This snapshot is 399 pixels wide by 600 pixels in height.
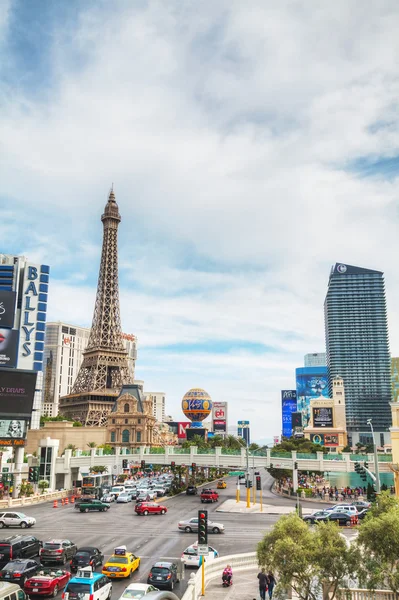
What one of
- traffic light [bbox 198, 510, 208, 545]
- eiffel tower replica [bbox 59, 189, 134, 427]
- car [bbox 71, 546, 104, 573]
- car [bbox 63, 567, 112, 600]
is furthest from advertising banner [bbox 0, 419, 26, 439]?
eiffel tower replica [bbox 59, 189, 134, 427]

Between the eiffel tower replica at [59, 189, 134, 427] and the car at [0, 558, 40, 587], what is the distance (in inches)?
4348

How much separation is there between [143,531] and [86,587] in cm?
2165

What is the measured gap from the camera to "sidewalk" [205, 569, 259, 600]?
2328 centimetres

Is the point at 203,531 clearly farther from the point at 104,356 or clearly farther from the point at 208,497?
the point at 104,356

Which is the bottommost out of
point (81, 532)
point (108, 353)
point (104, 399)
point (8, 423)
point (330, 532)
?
point (81, 532)

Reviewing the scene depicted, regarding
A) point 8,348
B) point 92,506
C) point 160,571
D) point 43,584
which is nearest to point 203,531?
point 160,571

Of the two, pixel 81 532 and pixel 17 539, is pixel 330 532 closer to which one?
pixel 17 539

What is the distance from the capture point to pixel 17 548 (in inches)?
1164

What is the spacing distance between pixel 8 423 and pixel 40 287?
37.1 metres

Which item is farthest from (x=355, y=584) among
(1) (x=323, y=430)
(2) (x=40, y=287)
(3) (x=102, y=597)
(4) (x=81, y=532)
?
(1) (x=323, y=430)

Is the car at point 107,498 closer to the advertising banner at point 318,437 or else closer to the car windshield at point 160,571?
the car windshield at point 160,571

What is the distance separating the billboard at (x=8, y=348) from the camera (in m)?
66.3

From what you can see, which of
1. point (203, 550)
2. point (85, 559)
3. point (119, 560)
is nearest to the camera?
point (119, 560)

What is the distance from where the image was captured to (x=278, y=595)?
18.1m
